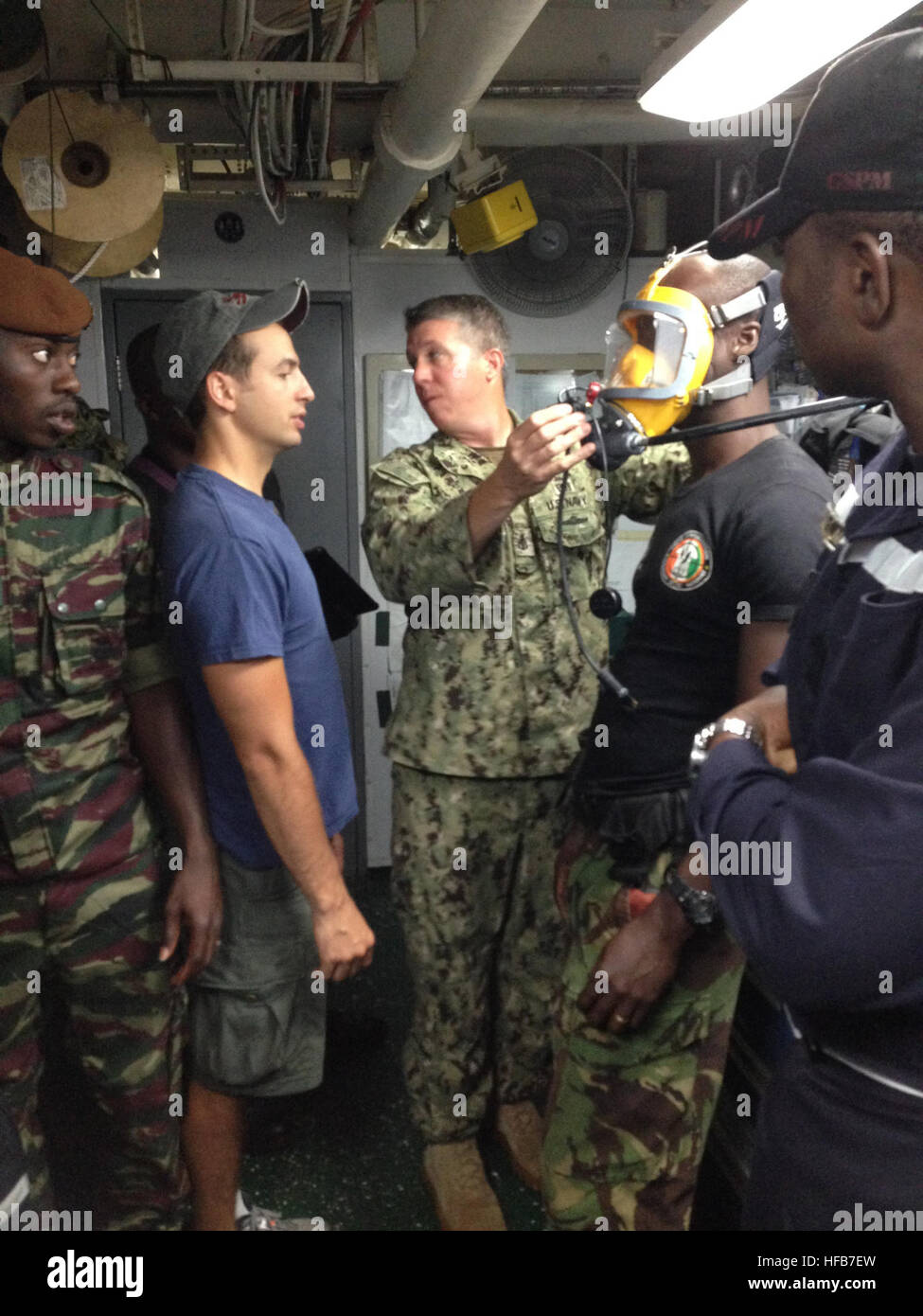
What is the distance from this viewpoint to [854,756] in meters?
0.89

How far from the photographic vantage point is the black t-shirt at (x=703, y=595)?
4.69 ft

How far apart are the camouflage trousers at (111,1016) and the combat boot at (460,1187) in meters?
0.59

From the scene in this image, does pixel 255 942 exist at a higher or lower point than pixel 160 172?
lower

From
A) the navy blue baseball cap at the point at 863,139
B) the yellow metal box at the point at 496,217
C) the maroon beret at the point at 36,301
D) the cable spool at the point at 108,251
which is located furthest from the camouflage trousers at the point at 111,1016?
the yellow metal box at the point at 496,217

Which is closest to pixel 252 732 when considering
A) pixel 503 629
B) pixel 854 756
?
pixel 503 629

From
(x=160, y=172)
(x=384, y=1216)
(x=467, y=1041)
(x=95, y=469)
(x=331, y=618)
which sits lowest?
(x=384, y=1216)

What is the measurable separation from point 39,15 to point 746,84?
1.93 metres

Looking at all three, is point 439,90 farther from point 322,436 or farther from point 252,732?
point 322,436

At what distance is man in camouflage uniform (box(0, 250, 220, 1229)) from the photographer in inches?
69.0

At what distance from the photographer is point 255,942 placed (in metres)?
1.90

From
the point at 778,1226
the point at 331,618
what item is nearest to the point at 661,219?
the point at 331,618

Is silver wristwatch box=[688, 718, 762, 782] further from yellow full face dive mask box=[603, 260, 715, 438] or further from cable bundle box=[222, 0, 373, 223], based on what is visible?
cable bundle box=[222, 0, 373, 223]

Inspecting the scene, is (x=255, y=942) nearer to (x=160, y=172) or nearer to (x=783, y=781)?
(x=783, y=781)

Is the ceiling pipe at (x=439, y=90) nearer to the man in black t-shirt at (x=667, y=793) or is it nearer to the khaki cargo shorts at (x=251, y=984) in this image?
the man in black t-shirt at (x=667, y=793)
